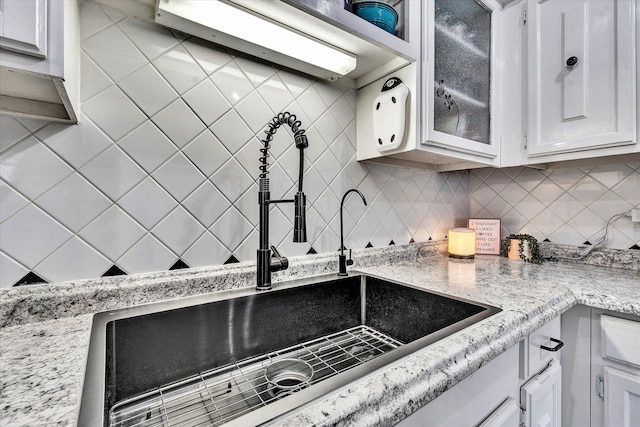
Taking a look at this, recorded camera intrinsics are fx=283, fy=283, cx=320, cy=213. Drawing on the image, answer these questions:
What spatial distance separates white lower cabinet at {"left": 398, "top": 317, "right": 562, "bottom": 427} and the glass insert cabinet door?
73 centimetres

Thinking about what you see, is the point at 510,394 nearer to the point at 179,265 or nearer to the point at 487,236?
the point at 179,265

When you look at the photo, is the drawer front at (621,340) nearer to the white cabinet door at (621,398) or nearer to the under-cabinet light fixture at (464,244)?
the white cabinet door at (621,398)

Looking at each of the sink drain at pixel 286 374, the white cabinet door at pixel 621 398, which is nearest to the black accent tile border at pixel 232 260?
the sink drain at pixel 286 374

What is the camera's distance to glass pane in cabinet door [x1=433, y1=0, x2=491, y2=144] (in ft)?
3.65

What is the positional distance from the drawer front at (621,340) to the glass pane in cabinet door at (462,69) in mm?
808

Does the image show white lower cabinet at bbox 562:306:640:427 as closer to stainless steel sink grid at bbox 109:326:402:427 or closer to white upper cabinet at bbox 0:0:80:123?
stainless steel sink grid at bbox 109:326:402:427

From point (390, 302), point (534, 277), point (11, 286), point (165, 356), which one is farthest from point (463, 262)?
point (11, 286)

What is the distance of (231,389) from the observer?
0.67 meters

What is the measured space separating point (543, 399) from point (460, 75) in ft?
3.90

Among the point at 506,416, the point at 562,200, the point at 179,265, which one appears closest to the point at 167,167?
the point at 179,265

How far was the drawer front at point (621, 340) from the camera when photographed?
84 cm

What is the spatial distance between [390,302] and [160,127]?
0.89m

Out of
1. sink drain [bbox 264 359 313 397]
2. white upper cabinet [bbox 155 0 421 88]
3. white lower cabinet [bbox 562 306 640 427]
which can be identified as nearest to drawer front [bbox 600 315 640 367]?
white lower cabinet [bbox 562 306 640 427]

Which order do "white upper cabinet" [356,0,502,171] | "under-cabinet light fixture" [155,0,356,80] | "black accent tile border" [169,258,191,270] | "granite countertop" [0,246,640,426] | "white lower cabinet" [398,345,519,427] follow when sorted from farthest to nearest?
"white upper cabinet" [356,0,502,171]
"black accent tile border" [169,258,191,270]
"under-cabinet light fixture" [155,0,356,80]
"white lower cabinet" [398,345,519,427]
"granite countertop" [0,246,640,426]
